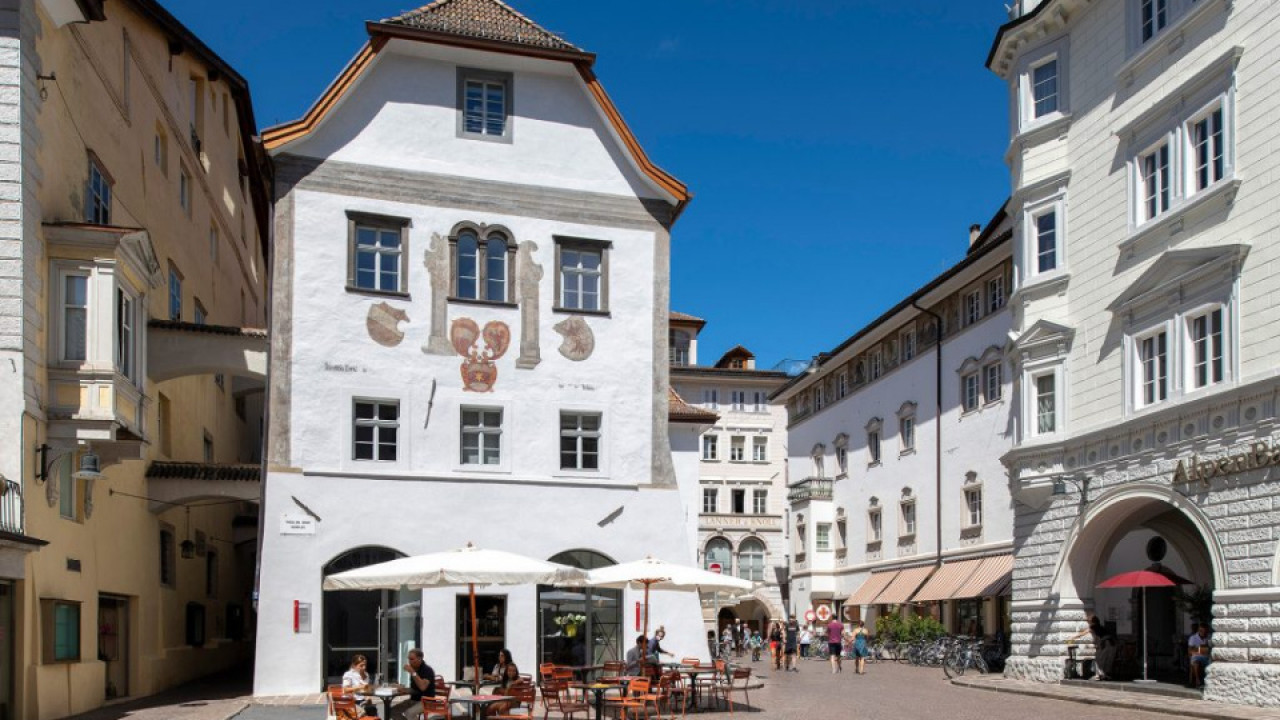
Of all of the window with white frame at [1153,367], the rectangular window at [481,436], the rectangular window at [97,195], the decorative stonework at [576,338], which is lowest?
the rectangular window at [481,436]

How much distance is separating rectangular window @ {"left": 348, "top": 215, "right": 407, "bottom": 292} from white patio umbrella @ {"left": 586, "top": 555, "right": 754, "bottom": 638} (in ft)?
26.8

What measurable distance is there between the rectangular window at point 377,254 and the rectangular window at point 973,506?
2216 centimetres

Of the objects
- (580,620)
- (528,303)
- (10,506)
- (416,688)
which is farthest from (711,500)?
(10,506)

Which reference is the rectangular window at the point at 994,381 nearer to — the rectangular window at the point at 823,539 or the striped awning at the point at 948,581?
the striped awning at the point at 948,581

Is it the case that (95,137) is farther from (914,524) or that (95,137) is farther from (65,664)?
(914,524)

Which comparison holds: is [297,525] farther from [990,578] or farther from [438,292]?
[990,578]

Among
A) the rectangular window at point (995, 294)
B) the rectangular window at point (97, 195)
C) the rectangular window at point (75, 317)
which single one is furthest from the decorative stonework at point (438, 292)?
the rectangular window at point (995, 294)

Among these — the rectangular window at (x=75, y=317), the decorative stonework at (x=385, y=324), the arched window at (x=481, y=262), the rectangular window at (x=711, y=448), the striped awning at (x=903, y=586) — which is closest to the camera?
the rectangular window at (x=75, y=317)

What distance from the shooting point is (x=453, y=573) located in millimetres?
18656

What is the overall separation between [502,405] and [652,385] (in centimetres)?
341

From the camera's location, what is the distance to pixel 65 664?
67.4 ft

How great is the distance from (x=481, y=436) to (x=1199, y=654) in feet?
48.7

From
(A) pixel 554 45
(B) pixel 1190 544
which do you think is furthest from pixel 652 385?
(B) pixel 1190 544

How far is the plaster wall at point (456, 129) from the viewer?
87.8 feet
